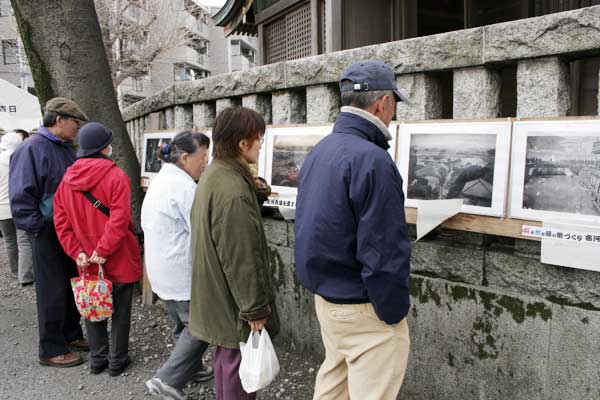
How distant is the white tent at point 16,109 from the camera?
12.0 m

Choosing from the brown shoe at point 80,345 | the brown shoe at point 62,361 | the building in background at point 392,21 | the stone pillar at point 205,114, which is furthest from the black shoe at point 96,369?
the building in background at point 392,21

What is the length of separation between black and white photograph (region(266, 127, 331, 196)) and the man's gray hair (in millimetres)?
1292

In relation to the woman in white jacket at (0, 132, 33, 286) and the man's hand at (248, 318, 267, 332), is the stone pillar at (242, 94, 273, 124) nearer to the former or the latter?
the man's hand at (248, 318, 267, 332)

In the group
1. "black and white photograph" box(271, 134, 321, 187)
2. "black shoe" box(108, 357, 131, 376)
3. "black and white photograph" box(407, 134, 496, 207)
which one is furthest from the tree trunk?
"black and white photograph" box(407, 134, 496, 207)

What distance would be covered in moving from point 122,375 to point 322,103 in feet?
8.29

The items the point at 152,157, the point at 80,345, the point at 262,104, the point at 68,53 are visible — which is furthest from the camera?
the point at 152,157

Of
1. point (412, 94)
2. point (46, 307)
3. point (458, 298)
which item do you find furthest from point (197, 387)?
point (412, 94)

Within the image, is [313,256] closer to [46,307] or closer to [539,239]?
[539,239]

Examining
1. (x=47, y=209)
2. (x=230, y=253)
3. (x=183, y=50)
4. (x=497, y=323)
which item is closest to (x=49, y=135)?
(x=47, y=209)

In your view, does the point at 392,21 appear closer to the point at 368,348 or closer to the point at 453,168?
the point at 453,168

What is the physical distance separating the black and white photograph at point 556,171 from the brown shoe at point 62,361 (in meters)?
3.43

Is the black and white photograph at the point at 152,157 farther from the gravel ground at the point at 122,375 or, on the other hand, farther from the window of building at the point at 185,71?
the window of building at the point at 185,71

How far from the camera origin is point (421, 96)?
2953mm

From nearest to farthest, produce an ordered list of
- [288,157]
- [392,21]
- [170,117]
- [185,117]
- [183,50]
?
[288,157] → [185,117] → [170,117] → [392,21] → [183,50]
